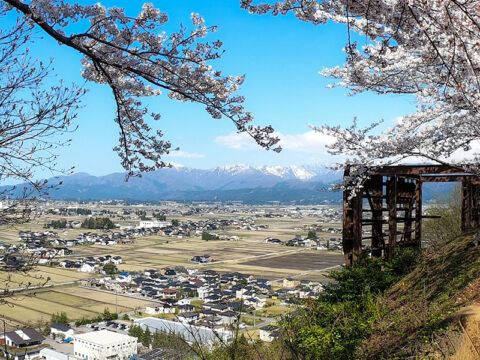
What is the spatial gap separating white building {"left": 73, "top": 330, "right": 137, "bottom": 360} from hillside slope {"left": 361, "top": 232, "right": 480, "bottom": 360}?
530 inches

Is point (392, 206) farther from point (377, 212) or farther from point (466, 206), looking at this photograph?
point (466, 206)

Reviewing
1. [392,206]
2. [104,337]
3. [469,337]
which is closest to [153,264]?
[104,337]

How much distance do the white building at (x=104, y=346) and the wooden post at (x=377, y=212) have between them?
465 inches

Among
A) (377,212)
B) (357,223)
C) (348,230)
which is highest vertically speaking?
(377,212)

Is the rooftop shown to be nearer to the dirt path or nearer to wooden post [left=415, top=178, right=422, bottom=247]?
wooden post [left=415, top=178, right=422, bottom=247]

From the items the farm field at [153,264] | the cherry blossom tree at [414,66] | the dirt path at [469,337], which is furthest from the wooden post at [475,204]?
the farm field at [153,264]

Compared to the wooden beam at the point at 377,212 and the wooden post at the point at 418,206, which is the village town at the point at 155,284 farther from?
the wooden post at the point at 418,206

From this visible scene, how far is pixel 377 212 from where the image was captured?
905 cm

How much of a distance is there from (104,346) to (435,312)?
1577cm

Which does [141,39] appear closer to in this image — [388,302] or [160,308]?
[388,302]

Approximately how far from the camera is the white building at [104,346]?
56.1ft

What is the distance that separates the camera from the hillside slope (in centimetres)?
375

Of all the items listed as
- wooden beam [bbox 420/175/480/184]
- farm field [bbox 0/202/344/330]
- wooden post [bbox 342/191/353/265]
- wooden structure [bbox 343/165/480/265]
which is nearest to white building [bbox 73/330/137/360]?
farm field [bbox 0/202/344/330]

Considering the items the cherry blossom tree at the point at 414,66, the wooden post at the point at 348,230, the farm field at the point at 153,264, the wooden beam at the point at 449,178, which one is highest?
the cherry blossom tree at the point at 414,66
